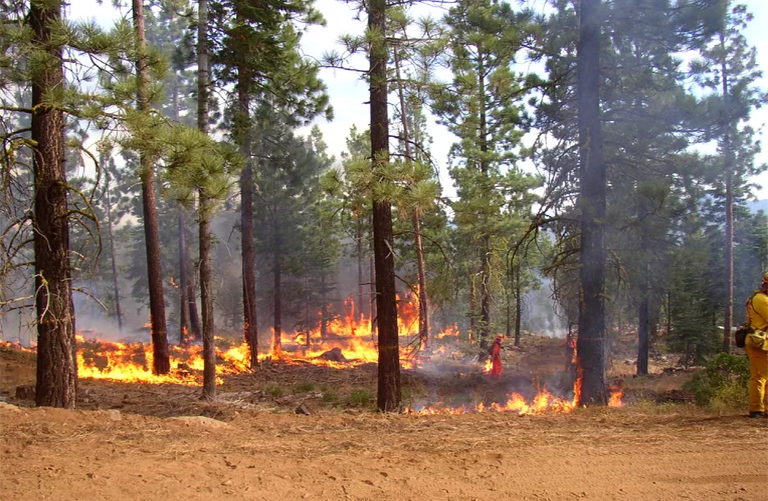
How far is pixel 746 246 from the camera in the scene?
2777 centimetres

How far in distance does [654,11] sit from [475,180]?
10.6m

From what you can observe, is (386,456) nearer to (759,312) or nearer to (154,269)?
(759,312)

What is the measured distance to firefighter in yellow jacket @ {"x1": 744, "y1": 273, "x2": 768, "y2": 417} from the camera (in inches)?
267

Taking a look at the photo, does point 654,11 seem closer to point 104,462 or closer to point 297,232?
point 104,462

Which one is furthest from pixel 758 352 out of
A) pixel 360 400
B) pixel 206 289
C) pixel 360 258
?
pixel 360 258

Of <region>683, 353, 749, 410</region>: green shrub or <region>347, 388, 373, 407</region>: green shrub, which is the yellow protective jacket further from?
<region>347, 388, 373, 407</region>: green shrub

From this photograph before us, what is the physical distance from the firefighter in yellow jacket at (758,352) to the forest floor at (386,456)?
29 centimetres

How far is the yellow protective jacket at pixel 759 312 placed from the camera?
6.84 metres

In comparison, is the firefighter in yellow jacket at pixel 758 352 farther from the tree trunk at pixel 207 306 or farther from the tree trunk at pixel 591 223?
the tree trunk at pixel 207 306

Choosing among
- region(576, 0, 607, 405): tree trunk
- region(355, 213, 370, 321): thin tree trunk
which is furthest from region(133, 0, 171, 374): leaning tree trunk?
region(576, 0, 607, 405): tree trunk

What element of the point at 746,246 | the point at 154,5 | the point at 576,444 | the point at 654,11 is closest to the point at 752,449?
the point at 576,444

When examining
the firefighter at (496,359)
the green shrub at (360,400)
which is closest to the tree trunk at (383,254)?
the green shrub at (360,400)

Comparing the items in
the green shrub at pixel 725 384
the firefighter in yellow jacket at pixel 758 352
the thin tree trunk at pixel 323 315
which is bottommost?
the thin tree trunk at pixel 323 315

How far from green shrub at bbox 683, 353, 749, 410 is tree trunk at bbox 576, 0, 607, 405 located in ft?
5.96
